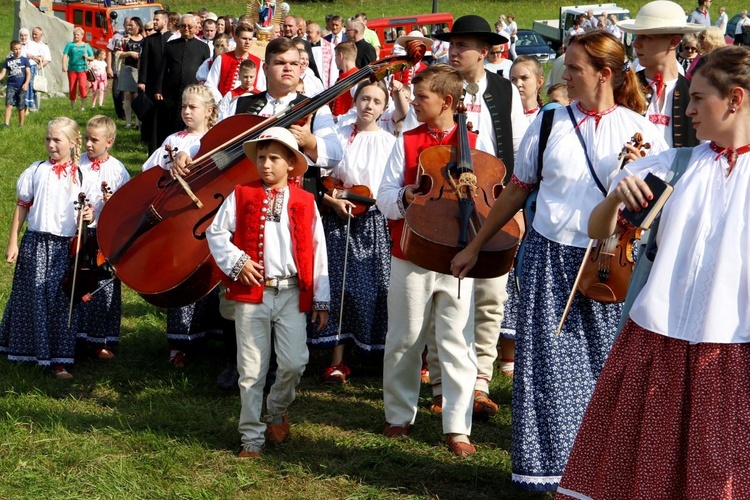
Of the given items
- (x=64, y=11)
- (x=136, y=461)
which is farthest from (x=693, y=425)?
(x=64, y=11)

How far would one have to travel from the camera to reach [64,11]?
105 ft

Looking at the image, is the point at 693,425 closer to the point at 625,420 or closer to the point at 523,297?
the point at 625,420

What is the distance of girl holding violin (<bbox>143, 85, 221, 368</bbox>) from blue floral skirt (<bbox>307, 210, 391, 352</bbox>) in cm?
72

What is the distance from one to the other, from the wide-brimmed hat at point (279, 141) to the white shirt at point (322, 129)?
45 cm

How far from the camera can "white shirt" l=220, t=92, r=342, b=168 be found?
5980 millimetres

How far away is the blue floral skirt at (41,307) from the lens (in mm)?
6727

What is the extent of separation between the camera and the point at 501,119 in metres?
5.92

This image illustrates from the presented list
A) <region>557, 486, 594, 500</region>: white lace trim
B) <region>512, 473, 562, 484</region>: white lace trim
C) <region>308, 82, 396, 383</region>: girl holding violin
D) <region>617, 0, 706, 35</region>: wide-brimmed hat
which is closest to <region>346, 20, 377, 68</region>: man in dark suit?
<region>308, 82, 396, 383</region>: girl holding violin

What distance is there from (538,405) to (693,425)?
113 cm

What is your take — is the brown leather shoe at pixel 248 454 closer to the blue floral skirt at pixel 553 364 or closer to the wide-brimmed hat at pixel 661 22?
the blue floral skirt at pixel 553 364

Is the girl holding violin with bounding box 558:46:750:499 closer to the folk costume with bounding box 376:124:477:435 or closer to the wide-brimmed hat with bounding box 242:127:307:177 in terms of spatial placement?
the folk costume with bounding box 376:124:477:435

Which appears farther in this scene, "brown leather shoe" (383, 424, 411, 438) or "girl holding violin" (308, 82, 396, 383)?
"girl holding violin" (308, 82, 396, 383)

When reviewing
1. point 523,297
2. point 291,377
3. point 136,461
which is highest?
point 523,297

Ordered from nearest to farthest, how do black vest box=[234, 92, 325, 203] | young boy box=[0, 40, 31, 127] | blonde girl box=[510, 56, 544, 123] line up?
black vest box=[234, 92, 325, 203] < blonde girl box=[510, 56, 544, 123] < young boy box=[0, 40, 31, 127]
